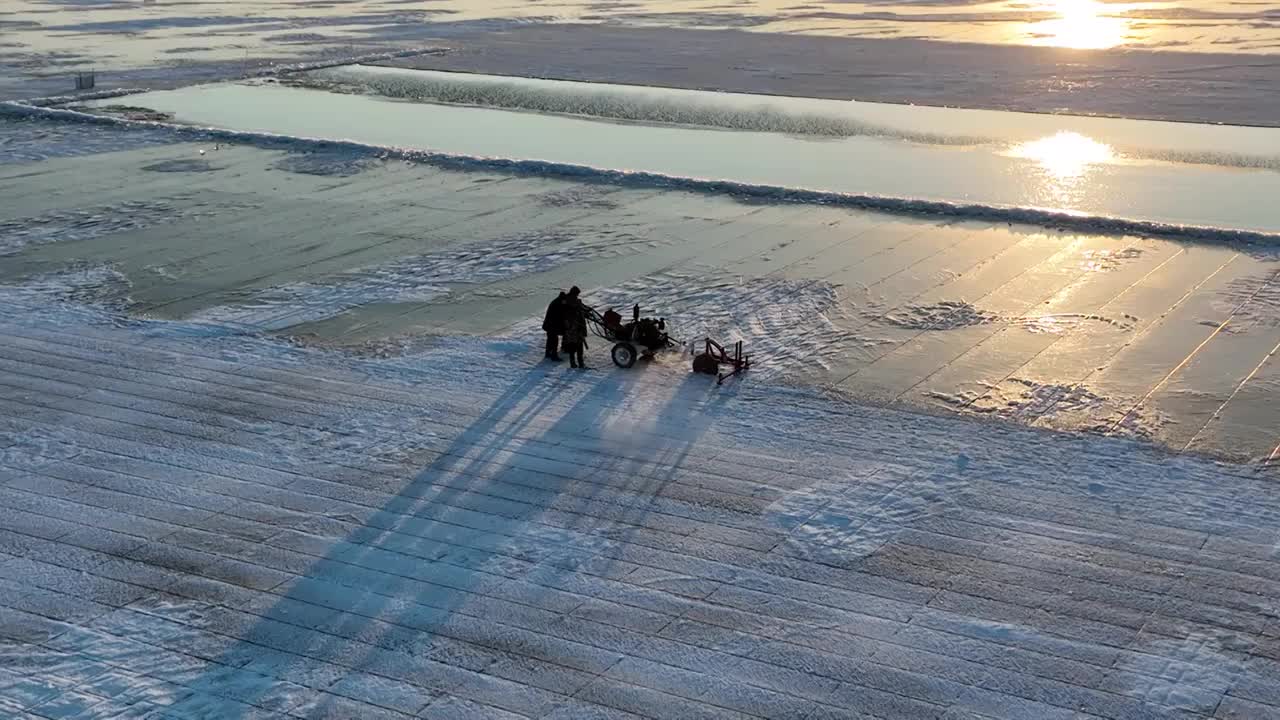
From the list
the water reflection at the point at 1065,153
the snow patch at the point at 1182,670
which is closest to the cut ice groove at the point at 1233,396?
the snow patch at the point at 1182,670

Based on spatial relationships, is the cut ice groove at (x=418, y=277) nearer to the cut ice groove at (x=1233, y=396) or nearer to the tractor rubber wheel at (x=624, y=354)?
the tractor rubber wheel at (x=624, y=354)

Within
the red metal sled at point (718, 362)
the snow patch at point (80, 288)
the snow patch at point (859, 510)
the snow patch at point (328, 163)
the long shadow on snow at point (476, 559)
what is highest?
the snow patch at point (328, 163)

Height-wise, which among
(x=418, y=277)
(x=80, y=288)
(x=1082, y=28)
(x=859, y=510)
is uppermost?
(x=1082, y=28)

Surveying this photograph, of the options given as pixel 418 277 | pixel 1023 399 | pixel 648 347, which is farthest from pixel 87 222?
pixel 1023 399

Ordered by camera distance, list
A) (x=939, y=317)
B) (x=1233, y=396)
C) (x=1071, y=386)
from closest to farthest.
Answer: (x=1233, y=396) < (x=1071, y=386) < (x=939, y=317)

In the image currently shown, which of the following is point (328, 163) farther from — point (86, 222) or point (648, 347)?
point (648, 347)

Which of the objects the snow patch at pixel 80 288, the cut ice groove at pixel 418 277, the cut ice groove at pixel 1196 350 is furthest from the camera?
the snow patch at pixel 80 288

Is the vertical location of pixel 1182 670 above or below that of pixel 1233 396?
below
